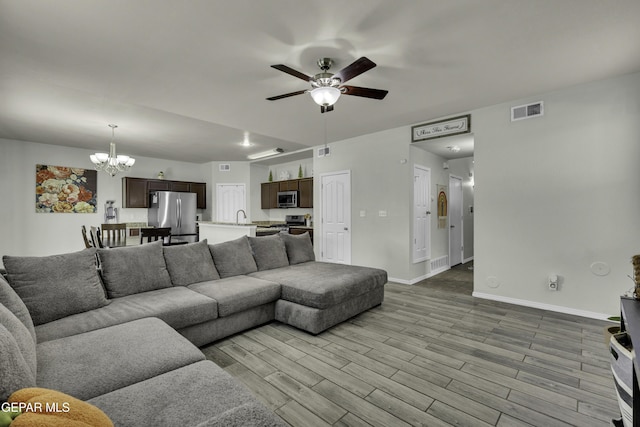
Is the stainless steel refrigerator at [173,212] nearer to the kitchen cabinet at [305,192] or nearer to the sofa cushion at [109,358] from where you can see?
the kitchen cabinet at [305,192]

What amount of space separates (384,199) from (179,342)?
4.11m

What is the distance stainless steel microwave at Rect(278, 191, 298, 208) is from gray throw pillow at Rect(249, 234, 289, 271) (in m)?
3.25

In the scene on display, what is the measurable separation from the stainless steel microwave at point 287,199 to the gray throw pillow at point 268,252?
3253 mm

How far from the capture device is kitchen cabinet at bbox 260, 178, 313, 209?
7127 mm

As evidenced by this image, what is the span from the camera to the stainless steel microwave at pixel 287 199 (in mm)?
7348

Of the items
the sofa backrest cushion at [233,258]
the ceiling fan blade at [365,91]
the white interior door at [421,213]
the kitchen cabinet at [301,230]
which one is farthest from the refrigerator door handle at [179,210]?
the ceiling fan blade at [365,91]

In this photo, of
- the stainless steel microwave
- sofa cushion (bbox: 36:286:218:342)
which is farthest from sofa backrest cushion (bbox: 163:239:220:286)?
the stainless steel microwave

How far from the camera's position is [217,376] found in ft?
4.66

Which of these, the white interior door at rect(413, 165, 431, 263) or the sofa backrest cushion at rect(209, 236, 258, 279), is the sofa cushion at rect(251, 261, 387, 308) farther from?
the white interior door at rect(413, 165, 431, 263)

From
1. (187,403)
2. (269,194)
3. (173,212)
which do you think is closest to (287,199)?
(269,194)

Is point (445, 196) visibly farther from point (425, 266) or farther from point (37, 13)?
point (37, 13)

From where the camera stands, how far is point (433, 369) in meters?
2.29

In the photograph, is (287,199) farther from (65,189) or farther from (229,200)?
(65,189)

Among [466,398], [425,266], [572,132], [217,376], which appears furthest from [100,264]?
[572,132]
